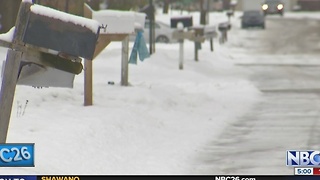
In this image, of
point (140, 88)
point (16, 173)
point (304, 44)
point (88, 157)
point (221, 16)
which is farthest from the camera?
point (221, 16)

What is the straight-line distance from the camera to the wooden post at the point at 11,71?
8516 mm

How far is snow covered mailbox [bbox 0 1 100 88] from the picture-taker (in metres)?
8.44

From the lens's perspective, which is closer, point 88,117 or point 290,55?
point 88,117

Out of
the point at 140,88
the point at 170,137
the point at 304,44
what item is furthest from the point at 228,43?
the point at 170,137

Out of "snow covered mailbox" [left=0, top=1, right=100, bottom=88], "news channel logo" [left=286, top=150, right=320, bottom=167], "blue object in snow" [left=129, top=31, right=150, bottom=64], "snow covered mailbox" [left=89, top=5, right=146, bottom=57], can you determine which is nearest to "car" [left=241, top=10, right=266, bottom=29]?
"blue object in snow" [left=129, top=31, right=150, bottom=64]

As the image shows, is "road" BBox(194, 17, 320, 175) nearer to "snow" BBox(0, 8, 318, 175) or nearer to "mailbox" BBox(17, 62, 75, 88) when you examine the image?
"snow" BBox(0, 8, 318, 175)

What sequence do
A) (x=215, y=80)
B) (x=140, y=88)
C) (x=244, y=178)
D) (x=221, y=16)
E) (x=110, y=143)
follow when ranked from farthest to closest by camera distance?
(x=221, y=16)
(x=215, y=80)
(x=140, y=88)
(x=110, y=143)
(x=244, y=178)

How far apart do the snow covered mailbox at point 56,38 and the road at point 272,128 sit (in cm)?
321

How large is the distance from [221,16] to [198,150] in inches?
2749

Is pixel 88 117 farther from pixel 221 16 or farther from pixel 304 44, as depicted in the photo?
pixel 221 16

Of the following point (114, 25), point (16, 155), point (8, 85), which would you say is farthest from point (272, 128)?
point (16, 155)

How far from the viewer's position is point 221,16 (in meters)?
82.2

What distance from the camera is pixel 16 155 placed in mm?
8586

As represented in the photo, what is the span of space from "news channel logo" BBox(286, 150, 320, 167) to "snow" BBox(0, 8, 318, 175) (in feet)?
5.53
